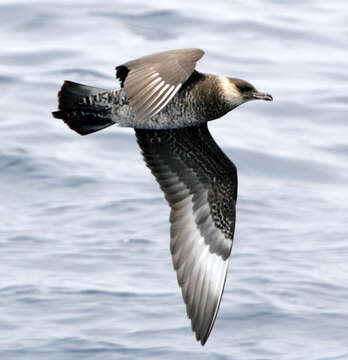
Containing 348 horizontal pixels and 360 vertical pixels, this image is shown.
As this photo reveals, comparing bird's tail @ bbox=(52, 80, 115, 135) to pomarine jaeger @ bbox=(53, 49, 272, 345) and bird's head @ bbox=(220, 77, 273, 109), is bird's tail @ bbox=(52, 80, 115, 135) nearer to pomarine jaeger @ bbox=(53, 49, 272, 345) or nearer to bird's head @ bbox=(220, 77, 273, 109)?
pomarine jaeger @ bbox=(53, 49, 272, 345)

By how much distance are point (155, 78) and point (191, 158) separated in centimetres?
140

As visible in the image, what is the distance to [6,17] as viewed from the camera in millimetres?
14844

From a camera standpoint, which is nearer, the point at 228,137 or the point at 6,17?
the point at 228,137

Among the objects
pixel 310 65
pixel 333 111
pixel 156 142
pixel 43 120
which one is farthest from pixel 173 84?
pixel 310 65

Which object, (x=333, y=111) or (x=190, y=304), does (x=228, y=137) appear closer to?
(x=333, y=111)

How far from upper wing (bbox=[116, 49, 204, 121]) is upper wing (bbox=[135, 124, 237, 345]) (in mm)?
947

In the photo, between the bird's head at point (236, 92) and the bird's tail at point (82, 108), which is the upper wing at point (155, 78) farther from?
the bird's head at point (236, 92)

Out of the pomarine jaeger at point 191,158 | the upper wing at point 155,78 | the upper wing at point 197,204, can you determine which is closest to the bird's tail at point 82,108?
the pomarine jaeger at point 191,158

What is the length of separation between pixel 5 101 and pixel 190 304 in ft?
17.7

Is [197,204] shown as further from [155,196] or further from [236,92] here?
[155,196]

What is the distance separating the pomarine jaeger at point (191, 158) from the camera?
690 cm

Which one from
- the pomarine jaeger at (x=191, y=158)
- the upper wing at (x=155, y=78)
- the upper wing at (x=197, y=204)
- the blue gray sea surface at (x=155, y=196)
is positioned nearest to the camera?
the upper wing at (x=155, y=78)

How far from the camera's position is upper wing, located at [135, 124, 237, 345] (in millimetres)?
7508

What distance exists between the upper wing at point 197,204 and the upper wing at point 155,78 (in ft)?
3.11
